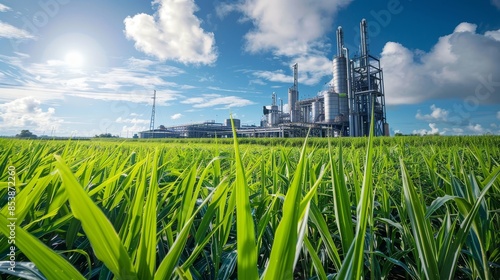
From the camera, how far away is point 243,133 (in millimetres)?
35094

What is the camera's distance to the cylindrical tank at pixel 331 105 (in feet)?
81.8

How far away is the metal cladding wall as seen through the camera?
2483 cm

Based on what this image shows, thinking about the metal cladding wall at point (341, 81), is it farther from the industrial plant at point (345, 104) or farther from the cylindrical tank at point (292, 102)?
the cylindrical tank at point (292, 102)

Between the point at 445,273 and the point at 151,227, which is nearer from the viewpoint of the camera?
the point at 151,227

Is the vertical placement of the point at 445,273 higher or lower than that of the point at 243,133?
lower

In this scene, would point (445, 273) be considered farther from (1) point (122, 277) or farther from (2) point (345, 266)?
(1) point (122, 277)

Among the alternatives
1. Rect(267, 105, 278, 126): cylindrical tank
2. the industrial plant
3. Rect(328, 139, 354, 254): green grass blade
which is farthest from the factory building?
Rect(328, 139, 354, 254): green grass blade

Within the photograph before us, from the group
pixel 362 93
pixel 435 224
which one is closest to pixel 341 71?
pixel 362 93

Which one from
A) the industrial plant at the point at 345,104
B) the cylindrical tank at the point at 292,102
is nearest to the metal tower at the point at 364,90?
the industrial plant at the point at 345,104

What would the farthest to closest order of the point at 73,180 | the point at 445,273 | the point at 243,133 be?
the point at 243,133 → the point at 445,273 → the point at 73,180

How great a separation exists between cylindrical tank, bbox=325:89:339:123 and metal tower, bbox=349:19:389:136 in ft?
7.37

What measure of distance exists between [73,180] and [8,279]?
0.44 metres

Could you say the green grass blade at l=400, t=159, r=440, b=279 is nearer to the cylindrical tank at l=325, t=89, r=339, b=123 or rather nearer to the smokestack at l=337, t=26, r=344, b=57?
the cylindrical tank at l=325, t=89, r=339, b=123

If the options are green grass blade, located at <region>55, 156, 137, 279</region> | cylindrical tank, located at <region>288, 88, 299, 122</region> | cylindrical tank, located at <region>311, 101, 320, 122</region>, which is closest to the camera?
green grass blade, located at <region>55, 156, 137, 279</region>
